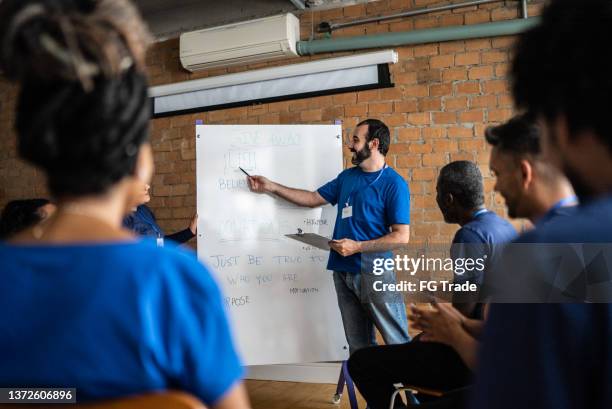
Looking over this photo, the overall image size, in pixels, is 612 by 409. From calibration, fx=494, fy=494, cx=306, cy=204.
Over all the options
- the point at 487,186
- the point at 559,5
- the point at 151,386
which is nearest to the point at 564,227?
the point at 559,5

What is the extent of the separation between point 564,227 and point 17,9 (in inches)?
29.7

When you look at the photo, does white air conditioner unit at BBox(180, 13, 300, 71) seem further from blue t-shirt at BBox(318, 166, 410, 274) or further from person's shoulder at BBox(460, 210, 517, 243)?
person's shoulder at BBox(460, 210, 517, 243)

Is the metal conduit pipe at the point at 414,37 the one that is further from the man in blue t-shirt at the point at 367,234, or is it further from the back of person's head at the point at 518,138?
the back of person's head at the point at 518,138

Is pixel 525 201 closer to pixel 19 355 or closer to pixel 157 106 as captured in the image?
pixel 19 355

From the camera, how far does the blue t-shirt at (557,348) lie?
523 millimetres

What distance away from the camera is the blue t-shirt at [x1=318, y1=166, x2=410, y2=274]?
288 centimetres

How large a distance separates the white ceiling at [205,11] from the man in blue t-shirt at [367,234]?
1273mm

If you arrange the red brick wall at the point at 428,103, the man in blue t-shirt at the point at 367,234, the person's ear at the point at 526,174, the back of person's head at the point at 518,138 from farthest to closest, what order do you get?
1. the red brick wall at the point at 428,103
2. the man in blue t-shirt at the point at 367,234
3. the back of person's head at the point at 518,138
4. the person's ear at the point at 526,174

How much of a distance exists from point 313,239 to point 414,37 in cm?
155

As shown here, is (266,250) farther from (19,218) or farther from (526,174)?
(526,174)

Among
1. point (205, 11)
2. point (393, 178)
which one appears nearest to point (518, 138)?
point (393, 178)

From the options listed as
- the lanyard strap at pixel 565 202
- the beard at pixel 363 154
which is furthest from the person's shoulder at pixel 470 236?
the beard at pixel 363 154

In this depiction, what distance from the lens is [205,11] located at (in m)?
3.92

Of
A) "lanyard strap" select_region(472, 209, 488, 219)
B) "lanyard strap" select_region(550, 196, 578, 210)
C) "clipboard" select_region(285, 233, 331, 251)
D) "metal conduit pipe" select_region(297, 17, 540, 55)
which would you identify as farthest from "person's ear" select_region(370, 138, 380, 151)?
"lanyard strap" select_region(550, 196, 578, 210)
